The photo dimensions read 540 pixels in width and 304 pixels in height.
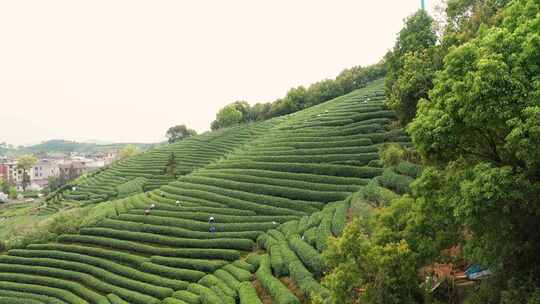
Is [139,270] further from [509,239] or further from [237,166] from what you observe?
[509,239]

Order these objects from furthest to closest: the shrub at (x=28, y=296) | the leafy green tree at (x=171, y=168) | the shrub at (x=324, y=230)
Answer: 1. the leafy green tree at (x=171, y=168)
2. the shrub at (x=28, y=296)
3. the shrub at (x=324, y=230)

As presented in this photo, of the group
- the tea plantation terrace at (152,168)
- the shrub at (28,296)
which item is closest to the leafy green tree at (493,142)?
the shrub at (28,296)

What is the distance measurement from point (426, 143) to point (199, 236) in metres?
19.3

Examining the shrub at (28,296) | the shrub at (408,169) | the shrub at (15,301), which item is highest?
the shrub at (408,169)

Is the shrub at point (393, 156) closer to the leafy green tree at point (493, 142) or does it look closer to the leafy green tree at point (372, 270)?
the leafy green tree at point (493, 142)

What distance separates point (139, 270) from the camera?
28109 mm

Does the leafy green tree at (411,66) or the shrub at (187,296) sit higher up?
the leafy green tree at (411,66)

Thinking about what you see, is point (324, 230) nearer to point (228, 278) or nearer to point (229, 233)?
point (228, 278)

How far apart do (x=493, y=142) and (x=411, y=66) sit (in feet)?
44.6

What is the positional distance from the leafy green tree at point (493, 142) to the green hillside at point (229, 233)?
27.1 ft

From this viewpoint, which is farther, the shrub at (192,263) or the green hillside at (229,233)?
the shrub at (192,263)

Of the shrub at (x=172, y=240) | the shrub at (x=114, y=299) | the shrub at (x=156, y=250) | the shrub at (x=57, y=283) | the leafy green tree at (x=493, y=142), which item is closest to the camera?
the leafy green tree at (x=493, y=142)

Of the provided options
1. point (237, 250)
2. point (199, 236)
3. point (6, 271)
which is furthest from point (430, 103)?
point (6, 271)

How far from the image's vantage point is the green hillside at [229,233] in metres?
23.7
